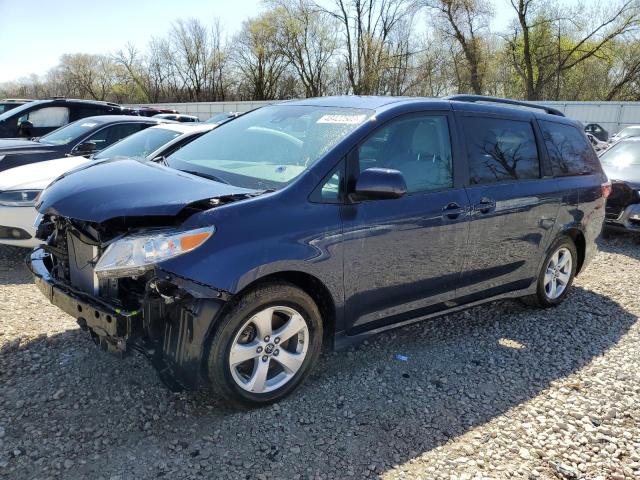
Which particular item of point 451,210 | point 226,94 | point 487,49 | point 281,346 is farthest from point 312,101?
point 226,94

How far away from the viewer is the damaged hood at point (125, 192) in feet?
8.89

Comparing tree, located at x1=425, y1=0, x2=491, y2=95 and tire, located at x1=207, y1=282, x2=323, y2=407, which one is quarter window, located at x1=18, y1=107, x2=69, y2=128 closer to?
tire, located at x1=207, y1=282, x2=323, y2=407

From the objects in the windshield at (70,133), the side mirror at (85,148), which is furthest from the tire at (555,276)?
the windshield at (70,133)

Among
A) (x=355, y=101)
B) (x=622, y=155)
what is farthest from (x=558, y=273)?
(x=622, y=155)

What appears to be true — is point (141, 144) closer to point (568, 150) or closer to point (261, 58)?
point (568, 150)

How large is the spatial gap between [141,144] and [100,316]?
14.4 feet

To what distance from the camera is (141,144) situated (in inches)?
261

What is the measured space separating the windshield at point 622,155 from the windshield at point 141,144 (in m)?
7.22

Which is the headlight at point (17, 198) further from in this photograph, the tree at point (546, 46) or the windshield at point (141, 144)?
the tree at point (546, 46)

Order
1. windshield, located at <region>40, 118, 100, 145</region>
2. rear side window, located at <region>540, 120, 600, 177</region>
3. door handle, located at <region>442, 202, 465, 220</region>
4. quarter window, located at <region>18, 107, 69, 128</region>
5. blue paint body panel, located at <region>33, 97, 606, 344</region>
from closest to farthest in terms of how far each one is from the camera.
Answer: blue paint body panel, located at <region>33, 97, 606, 344</region>
door handle, located at <region>442, 202, 465, 220</region>
rear side window, located at <region>540, 120, 600, 177</region>
windshield, located at <region>40, 118, 100, 145</region>
quarter window, located at <region>18, 107, 69, 128</region>

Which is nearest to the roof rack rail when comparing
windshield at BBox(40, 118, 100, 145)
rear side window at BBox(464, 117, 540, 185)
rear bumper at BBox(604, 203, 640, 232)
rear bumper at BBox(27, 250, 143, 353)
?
rear side window at BBox(464, 117, 540, 185)

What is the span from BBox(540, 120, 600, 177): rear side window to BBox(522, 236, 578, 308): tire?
0.64 meters

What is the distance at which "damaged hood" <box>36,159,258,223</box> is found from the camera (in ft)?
8.89

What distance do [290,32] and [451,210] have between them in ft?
142
